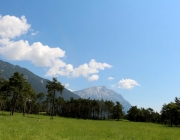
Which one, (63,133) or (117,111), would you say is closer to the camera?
(63,133)

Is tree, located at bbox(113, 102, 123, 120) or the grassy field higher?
the grassy field

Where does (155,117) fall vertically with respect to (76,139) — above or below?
below

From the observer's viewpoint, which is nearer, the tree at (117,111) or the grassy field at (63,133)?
the grassy field at (63,133)

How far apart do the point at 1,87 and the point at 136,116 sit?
419ft

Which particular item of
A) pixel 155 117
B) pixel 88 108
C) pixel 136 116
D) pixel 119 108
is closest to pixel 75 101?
pixel 88 108

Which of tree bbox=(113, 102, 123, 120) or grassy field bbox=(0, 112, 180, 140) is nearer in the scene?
grassy field bbox=(0, 112, 180, 140)

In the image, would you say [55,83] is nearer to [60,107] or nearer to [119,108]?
[119,108]

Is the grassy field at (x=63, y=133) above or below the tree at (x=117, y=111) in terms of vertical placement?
above

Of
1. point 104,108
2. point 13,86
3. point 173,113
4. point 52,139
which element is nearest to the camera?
point 52,139

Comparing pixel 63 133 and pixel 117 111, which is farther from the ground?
pixel 63 133

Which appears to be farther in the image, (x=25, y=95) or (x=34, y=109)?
(x=34, y=109)

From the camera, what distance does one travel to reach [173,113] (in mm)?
100938

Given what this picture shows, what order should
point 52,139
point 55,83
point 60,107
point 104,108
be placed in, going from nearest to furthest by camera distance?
point 52,139, point 55,83, point 104,108, point 60,107

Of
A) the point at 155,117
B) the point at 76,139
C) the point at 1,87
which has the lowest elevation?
the point at 155,117
